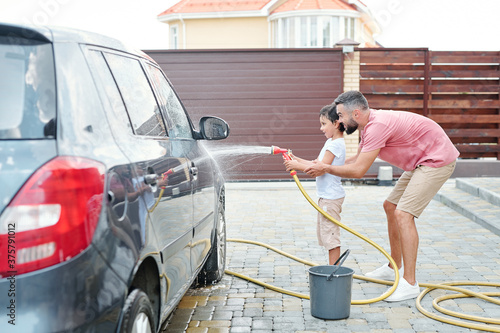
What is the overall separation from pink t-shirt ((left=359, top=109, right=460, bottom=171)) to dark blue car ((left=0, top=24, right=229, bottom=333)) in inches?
96.4

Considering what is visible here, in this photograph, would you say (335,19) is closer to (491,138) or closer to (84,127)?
(491,138)

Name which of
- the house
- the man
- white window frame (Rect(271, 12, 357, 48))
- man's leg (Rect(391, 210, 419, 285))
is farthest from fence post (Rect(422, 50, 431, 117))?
white window frame (Rect(271, 12, 357, 48))

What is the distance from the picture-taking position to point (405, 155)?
548 centimetres

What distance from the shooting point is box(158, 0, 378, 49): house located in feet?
112

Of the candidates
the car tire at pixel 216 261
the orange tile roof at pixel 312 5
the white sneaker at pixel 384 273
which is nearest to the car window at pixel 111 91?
the car tire at pixel 216 261

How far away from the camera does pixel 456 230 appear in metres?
8.77

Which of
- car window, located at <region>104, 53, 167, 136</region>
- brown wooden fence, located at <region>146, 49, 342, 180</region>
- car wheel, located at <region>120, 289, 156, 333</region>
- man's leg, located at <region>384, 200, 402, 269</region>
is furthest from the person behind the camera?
brown wooden fence, located at <region>146, 49, 342, 180</region>

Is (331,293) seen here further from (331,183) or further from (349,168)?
(331,183)

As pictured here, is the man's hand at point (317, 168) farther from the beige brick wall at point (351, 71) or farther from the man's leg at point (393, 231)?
the beige brick wall at point (351, 71)

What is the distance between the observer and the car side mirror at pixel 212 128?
4969 mm

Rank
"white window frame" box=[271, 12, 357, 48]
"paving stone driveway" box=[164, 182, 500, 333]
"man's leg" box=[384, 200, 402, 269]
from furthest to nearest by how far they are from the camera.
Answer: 1. "white window frame" box=[271, 12, 357, 48]
2. "man's leg" box=[384, 200, 402, 269]
3. "paving stone driveway" box=[164, 182, 500, 333]

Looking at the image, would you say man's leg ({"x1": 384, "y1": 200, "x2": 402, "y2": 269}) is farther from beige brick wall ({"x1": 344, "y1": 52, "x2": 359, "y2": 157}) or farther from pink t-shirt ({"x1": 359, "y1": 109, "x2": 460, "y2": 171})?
beige brick wall ({"x1": 344, "y1": 52, "x2": 359, "y2": 157})

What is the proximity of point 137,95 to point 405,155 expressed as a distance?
9.10 feet

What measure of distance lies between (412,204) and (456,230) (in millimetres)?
3768
